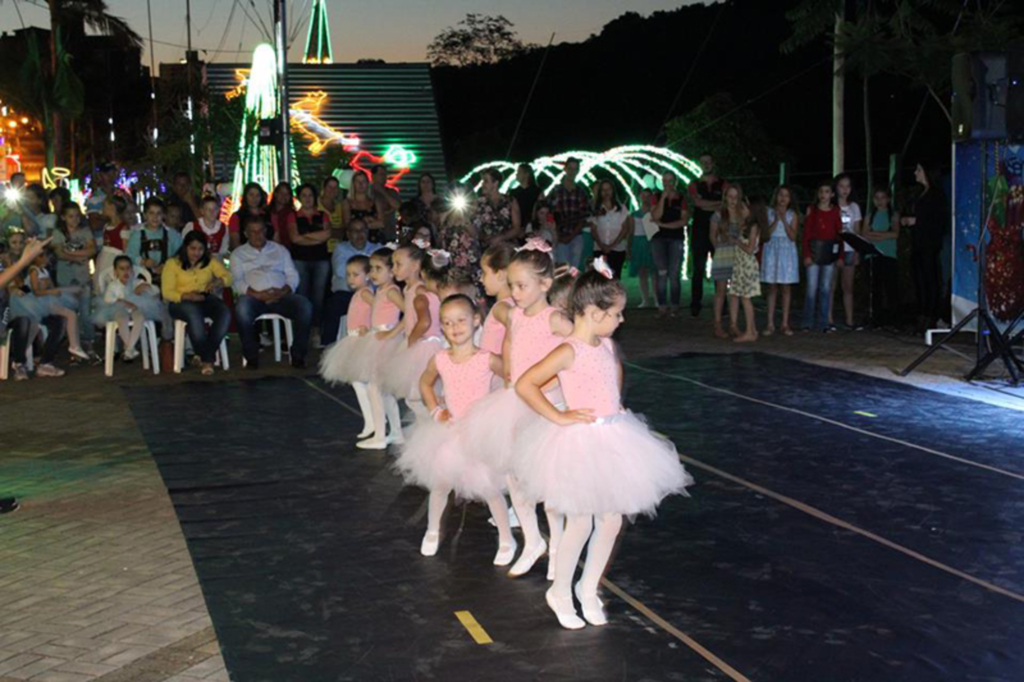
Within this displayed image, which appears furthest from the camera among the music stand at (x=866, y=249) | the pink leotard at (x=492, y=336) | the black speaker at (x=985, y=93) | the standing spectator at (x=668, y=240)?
the standing spectator at (x=668, y=240)

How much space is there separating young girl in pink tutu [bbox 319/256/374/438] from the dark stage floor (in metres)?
0.34

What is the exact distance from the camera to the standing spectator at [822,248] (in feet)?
44.5

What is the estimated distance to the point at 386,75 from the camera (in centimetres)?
3009

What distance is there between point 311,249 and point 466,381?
7.52 metres

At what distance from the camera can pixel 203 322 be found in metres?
11.8

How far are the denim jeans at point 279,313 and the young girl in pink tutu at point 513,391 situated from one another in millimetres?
6629

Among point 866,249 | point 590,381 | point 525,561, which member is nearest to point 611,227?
point 866,249

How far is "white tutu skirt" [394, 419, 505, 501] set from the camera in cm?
534

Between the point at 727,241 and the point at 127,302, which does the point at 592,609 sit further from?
the point at 727,241

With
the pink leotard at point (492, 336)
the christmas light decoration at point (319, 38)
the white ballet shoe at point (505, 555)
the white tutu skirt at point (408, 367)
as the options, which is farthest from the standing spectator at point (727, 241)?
the christmas light decoration at point (319, 38)

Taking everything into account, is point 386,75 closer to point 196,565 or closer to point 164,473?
point 164,473

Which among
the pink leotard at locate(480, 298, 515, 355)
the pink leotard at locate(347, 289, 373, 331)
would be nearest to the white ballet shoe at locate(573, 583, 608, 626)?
the pink leotard at locate(480, 298, 515, 355)

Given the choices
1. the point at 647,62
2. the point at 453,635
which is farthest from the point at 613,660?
the point at 647,62

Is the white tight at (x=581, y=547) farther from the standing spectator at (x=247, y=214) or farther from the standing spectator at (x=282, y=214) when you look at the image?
the standing spectator at (x=282, y=214)
